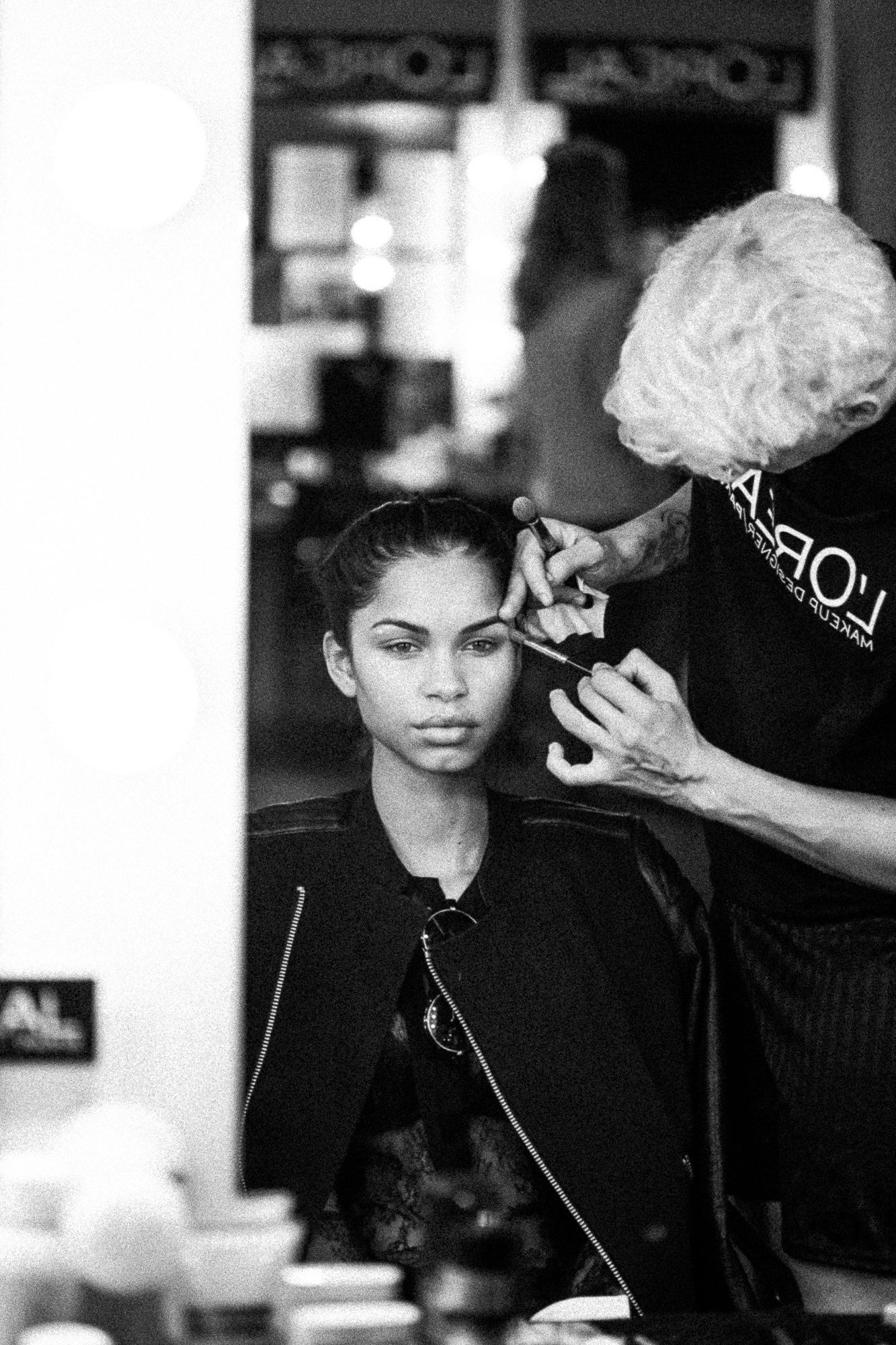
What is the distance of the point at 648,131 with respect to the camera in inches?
70.7

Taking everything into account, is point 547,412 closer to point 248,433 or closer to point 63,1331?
point 248,433

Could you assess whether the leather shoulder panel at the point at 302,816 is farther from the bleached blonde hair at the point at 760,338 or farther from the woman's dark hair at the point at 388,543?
the bleached blonde hair at the point at 760,338

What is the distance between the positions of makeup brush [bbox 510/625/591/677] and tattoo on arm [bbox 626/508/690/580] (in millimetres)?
106

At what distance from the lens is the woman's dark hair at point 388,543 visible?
1.67 meters

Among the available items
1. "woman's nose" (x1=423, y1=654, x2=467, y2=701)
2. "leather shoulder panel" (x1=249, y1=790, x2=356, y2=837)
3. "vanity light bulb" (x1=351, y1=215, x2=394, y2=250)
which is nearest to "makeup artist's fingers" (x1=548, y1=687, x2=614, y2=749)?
"woman's nose" (x1=423, y1=654, x2=467, y2=701)

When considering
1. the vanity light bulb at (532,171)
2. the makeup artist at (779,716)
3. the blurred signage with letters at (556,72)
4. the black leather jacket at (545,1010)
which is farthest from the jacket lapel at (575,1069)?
the blurred signage with letters at (556,72)

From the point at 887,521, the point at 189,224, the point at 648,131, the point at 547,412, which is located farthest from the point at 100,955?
the point at 648,131

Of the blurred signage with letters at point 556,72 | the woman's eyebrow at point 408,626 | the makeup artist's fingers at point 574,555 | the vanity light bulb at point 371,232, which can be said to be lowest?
the woman's eyebrow at point 408,626

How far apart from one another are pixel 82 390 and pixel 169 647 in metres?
0.21

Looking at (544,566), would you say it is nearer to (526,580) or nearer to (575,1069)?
(526,580)

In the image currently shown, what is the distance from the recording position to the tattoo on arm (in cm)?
174

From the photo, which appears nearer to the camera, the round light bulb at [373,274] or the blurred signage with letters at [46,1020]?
the blurred signage with letters at [46,1020]

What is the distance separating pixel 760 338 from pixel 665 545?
24cm

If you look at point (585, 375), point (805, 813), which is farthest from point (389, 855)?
point (585, 375)
